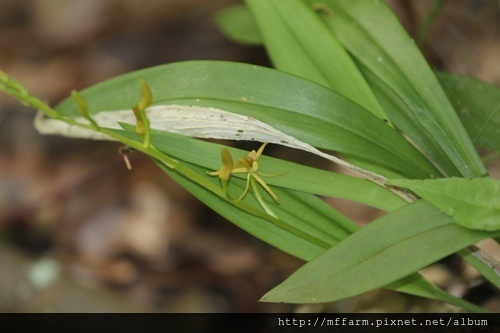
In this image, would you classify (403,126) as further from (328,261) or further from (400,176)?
(328,261)

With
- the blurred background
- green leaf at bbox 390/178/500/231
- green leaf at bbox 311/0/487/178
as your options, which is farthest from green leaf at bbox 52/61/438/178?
the blurred background

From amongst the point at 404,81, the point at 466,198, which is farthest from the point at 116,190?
the point at 466,198

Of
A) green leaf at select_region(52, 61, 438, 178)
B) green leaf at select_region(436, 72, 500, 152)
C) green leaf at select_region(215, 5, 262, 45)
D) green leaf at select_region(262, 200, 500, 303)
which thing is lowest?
green leaf at select_region(262, 200, 500, 303)

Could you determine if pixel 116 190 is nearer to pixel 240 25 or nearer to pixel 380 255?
pixel 240 25

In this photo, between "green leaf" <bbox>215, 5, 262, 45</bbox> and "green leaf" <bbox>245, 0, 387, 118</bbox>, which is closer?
"green leaf" <bbox>245, 0, 387, 118</bbox>

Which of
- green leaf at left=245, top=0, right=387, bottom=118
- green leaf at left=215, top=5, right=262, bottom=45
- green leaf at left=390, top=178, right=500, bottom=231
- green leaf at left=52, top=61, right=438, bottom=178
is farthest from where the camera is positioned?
green leaf at left=215, top=5, right=262, bottom=45

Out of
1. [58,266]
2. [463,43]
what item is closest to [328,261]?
[463,43]

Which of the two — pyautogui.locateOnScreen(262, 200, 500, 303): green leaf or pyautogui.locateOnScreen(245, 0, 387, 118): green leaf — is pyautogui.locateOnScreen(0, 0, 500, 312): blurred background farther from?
pyautogui.locateOnScreen(262, 200, 500, 303): green leaf
